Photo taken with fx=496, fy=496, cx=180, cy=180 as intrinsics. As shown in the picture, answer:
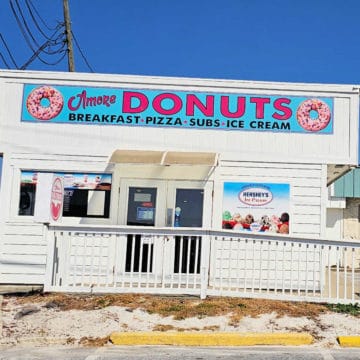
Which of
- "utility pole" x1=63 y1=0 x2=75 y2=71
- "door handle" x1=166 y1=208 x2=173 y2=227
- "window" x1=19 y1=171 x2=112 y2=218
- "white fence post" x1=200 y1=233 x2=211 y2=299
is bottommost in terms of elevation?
"white fence post" x1=200 y1=233 x2=211 y2=299

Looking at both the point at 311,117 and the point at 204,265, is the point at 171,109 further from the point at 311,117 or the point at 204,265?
the point at 204,265

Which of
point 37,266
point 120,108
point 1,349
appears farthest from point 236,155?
point 1,349

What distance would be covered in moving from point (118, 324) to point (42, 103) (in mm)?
5424

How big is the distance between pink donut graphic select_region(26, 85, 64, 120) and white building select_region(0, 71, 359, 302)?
0.07 feet

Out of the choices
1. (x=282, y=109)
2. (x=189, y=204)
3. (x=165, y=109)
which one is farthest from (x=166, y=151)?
(x=282, y=109)

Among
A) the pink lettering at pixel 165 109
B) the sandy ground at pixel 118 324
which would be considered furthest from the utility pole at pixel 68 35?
the sandy ground at pixel 118 324

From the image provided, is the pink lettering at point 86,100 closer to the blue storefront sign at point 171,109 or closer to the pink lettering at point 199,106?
the blue storefront sign at point 171,109

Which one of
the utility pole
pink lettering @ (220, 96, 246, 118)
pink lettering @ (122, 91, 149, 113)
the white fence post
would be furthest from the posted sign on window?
the utility pole

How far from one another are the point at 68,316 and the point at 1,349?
1289 millimetres

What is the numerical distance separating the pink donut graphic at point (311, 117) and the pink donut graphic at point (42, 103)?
506 cm

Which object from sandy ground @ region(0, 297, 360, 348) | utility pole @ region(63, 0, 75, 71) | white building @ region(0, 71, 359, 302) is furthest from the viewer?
utility pole @ region(63, 0, 75, 71)

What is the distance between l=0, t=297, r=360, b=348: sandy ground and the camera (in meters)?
6.63

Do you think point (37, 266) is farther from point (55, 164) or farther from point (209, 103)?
point (209, 103)

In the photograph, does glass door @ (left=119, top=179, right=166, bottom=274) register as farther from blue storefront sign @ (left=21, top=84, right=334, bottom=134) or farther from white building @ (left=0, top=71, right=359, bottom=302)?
blue storefront sign @ (left=21, top=84, right=334, bottom=134)
